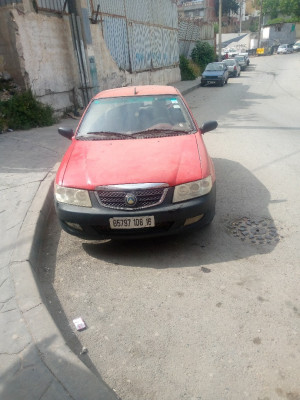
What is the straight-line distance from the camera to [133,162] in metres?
3.60

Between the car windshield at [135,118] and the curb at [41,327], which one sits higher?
the car windshield at [135,118]

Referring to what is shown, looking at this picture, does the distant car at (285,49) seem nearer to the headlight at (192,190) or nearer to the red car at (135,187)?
the red car at (135,187)

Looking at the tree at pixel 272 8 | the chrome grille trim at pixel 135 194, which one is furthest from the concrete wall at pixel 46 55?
the tree at pixel 272 8

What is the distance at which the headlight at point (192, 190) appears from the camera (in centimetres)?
333

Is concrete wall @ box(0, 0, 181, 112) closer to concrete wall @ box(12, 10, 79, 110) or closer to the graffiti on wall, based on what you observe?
concrete wall @ box(12, 10, 79, 110)

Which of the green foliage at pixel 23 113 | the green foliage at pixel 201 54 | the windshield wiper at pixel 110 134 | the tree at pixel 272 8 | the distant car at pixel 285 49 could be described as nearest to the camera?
the windshield wiper at pixel 110 134

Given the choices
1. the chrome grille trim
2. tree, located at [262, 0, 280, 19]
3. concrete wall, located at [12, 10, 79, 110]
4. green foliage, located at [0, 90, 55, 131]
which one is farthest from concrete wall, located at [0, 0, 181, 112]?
tree, located at [262, 0, 280, 19]

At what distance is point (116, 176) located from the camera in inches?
134

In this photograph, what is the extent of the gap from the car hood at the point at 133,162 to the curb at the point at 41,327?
780 millimetres

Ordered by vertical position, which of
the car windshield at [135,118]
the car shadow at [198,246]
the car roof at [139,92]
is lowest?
the car shadow at [198,246]

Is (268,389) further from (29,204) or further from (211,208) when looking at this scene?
(29,204)

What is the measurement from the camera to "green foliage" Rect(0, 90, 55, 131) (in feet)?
29.7

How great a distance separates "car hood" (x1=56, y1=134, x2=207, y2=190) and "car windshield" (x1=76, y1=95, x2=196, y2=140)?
0.21 meters

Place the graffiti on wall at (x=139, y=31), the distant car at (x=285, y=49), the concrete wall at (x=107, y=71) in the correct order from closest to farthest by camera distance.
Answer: the concrete wall at (x=107, y=71) < the graffiti on wall at (x=139, y=31) < the distant car at (x=285, y=49)
